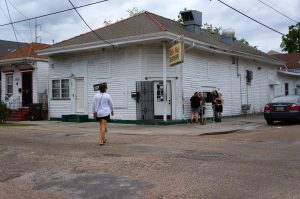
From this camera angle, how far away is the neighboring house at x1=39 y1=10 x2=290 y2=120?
22.1 m

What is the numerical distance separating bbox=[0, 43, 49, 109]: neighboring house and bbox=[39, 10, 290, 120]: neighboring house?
1.84m

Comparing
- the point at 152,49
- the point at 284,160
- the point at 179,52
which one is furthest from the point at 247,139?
the point at 152,49

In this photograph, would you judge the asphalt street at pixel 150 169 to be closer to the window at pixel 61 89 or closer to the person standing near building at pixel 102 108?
the person standing near building at pixel 102 108

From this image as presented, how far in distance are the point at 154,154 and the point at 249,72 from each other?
20.3m

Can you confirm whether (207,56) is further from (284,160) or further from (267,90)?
(284,160)

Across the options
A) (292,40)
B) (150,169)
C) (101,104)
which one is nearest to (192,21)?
(101,104)

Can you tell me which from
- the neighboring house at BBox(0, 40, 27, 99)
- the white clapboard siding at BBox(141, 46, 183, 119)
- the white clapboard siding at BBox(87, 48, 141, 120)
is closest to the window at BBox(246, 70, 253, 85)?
the white clapboard siding at BBox(141, 46, 183, 119)

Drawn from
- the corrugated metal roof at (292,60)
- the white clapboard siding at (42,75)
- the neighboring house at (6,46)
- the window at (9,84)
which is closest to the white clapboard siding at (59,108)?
the white clapboard siding at (42,75)

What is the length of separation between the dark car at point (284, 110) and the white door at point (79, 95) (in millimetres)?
10136

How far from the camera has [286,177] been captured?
7.95 metres

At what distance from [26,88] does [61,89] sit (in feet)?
12.3

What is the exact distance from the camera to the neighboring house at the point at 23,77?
92.6 feet

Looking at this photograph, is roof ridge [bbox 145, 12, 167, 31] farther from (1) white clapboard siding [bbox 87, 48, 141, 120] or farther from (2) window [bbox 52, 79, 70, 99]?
(2) window [bbox 52, 79, 70, 99]

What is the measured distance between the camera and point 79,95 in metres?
25.4
